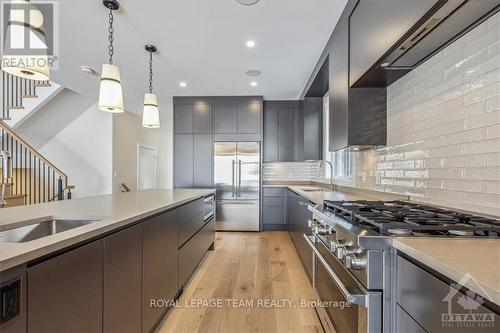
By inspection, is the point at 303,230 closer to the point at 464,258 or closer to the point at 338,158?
the point at 338,158

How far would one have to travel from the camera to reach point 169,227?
6.66ft

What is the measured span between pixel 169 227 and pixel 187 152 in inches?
138

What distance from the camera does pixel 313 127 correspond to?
183 inches

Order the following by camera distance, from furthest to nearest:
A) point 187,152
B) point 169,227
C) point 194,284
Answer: point 187,152 < point 194,284 < point 169,227

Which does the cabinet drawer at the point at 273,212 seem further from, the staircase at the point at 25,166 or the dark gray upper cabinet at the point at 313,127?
the staircase at the point at 25,166

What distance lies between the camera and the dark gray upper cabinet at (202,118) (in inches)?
211

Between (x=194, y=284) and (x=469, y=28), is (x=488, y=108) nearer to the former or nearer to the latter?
(x=469, y=28)

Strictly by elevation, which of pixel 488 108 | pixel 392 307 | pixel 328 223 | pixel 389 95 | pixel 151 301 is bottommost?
pixel 151 301

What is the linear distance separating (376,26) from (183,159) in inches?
172

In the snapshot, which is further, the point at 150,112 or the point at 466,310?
the point at 150,112

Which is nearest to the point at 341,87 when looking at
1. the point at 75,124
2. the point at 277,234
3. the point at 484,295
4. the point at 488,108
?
the point at 488,108

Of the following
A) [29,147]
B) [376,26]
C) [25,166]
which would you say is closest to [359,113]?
[376,26]

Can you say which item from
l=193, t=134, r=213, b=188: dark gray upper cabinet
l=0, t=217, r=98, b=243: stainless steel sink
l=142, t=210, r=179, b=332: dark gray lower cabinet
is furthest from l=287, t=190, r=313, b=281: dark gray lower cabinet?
l=193, t=134, r=213, b=188: dark gray upper cabinet

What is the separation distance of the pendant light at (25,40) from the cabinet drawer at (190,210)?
1.41 meters
